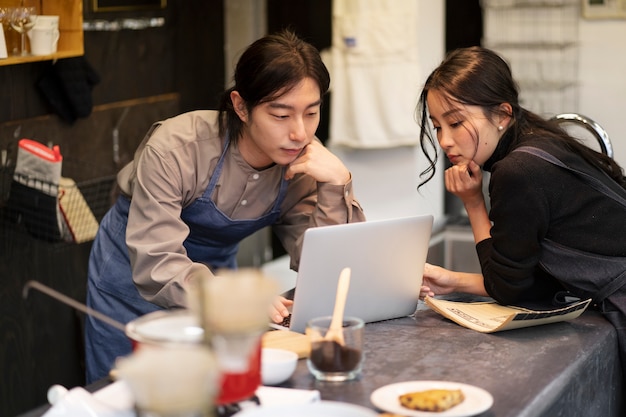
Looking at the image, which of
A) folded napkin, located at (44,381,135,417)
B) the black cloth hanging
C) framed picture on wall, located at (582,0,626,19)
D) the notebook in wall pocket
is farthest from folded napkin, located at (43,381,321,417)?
framed picture on wall, located at (582,0,626,19)

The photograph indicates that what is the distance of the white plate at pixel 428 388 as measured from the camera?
146 centimetres

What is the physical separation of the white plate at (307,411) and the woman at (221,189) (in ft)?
2.19

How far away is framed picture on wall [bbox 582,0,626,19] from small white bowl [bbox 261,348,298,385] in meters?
2.94

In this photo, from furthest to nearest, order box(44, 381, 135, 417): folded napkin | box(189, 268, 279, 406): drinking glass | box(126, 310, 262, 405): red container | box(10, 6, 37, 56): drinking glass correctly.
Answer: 1. box(10, 6, 37, 56): drinking glass
2. box(44, 381, 135, 417): folded napkin
3. box(126, 310, 262, 405): red container
4. box(189, 268, 279, 406): drinking glass

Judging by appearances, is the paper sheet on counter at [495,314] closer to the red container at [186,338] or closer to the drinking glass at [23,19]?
the red container at [186,338]

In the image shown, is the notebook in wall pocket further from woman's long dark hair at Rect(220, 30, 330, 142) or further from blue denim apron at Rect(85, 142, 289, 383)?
woman's long dark hair at Rect(220, 30, 330, 142)

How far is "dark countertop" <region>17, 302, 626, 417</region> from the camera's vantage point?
5.32 ft

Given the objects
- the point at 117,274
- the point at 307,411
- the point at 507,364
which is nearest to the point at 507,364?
the point at 507,364

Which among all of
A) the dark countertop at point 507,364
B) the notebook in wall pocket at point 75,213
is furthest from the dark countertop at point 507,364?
the notebook in wall pocket at point 75,213

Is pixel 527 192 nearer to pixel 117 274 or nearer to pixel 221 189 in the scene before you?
pixel 221 189

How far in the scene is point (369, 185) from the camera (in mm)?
4004

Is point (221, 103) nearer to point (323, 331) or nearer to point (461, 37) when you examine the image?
point (323, 331)

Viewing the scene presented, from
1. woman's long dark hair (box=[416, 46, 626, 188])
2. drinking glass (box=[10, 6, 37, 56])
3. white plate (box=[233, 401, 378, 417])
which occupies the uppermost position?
drinking glass (box=[10, 6, 37, 56])

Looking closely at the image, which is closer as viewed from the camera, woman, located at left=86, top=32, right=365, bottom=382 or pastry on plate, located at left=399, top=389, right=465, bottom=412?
pastry on plate, located at left=399, top=389, right=465, bottom=412
